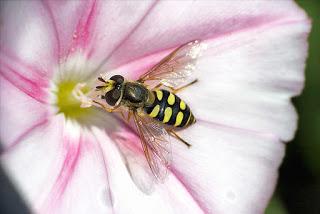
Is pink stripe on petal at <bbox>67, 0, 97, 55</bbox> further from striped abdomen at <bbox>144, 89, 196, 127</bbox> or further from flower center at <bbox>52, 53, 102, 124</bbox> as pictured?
striped abdomen at <bbox>144, 89, 196, 127</bbox>

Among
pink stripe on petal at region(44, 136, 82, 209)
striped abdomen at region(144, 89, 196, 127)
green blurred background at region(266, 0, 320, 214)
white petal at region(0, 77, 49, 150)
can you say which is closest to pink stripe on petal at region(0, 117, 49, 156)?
white petal at region(0, 77, 49, 150)

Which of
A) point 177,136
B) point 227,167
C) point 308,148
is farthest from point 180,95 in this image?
point 308,148

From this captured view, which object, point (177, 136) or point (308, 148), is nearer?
point (177, 136)

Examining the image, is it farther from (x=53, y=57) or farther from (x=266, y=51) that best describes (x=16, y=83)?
(x=266, y=51)

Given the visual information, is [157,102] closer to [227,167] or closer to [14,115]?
[227,167]

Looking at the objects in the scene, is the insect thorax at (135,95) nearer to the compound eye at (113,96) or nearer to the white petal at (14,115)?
the compound eye at (113,96)

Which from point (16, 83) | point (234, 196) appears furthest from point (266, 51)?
point (16, 83)
